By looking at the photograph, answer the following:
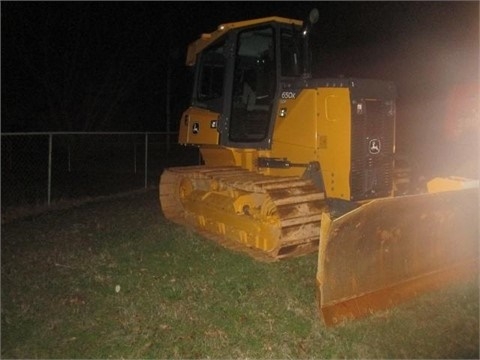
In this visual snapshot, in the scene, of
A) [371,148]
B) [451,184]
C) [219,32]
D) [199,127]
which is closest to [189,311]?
[371,148]

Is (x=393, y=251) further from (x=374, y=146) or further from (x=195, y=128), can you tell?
(x=195, y=128)

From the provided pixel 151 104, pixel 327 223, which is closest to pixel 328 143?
pixel 327 223

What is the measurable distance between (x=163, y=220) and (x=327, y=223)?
16.5 feet

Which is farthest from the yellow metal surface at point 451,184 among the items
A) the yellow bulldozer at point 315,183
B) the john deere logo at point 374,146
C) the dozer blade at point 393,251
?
the john deere logo at point 374,146

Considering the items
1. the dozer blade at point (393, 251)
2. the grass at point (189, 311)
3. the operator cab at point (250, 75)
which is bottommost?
the grass at point (189, 311)

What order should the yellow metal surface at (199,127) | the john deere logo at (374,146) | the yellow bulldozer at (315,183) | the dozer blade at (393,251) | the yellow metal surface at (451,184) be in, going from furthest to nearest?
the yellow metal surface at (199,127) < the john deere logo at (374,146) < the yellow metal surface at (451,184) < the yellow bulldozer at (315,183) < the dozer blade at (393,251)

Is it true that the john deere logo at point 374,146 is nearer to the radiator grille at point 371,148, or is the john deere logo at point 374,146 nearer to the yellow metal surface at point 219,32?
the radiator grille at point 371,148

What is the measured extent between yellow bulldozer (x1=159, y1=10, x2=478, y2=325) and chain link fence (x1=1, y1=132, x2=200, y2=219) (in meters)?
4.99

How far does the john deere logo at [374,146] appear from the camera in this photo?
629 centimetres

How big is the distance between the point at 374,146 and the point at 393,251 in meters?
1.52

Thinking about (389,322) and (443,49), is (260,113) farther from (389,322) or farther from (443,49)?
(443,49)

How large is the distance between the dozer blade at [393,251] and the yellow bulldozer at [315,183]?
13 millimetres

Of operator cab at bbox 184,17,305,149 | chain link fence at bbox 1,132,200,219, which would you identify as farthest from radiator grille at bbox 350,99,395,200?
chain link fence at bbox 1,132,200,219

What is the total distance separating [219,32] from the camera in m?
7.61
